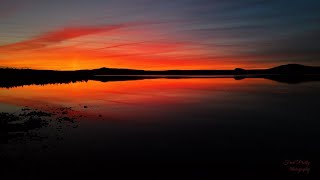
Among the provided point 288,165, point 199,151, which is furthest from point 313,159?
point 199,151

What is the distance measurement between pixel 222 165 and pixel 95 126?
13.8 m

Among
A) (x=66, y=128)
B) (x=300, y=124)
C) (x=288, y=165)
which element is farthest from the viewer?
(x=300, y=124)

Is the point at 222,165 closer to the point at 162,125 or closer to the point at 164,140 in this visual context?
the point at 164,140

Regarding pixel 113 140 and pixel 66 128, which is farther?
pixel 66 128

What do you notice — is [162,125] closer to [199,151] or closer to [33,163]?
[199,151]

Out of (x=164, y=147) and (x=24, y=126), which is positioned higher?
(x=24, y=126)

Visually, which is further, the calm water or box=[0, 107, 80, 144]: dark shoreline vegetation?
box=[0, 107, 80, 144]: dark shoreline vegetation

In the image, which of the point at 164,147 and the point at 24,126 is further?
the point at 24,126

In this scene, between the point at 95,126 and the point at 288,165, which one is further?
the point at 95,126

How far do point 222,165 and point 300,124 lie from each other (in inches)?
587

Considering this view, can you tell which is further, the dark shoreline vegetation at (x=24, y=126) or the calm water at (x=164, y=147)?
the dark shoreline vegetation at (x=24, y=126)

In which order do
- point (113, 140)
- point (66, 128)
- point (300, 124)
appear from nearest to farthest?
point (113, 140)
point (66, 128)
point (300, 124)

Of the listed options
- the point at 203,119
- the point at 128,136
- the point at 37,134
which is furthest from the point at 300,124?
the point at 37,134

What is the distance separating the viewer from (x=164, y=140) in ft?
68.8
